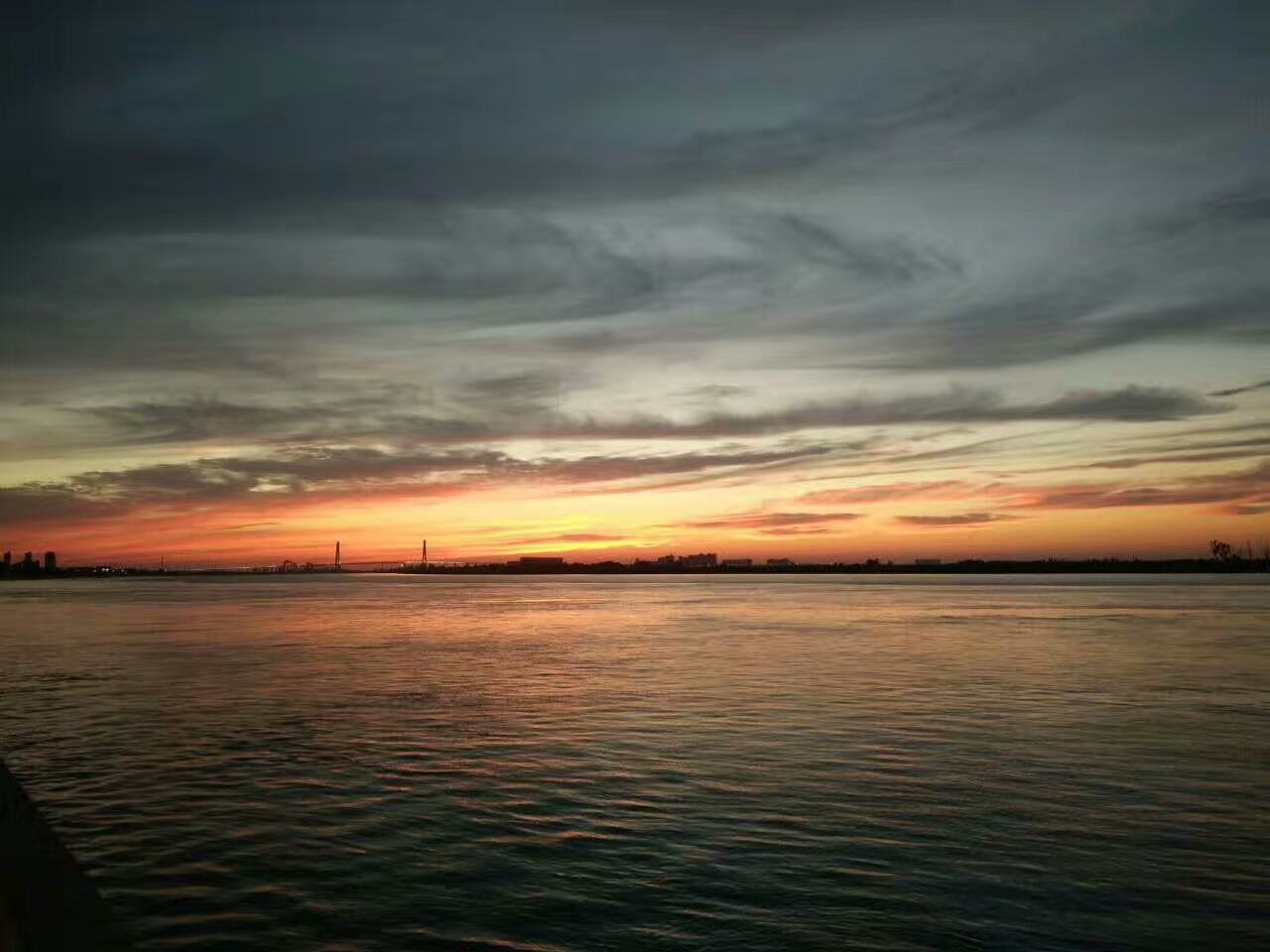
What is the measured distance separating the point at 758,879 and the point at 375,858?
545cm

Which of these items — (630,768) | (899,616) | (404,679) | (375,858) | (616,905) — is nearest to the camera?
(616,905)

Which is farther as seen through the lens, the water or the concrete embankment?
the water

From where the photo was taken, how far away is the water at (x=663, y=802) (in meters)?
11.7

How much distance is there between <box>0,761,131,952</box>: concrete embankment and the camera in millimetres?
7342

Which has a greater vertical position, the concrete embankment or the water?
the concrete embankment

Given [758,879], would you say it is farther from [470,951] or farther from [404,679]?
[404,679]

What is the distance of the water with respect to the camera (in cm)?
1170

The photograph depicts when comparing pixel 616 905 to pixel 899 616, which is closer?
pixel 616 905

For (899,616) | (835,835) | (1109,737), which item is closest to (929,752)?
(1109,737)

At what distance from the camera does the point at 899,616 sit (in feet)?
268

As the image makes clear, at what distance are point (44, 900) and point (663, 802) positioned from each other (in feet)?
35.5

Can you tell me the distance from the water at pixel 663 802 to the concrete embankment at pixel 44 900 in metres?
1.95

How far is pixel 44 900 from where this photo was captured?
26.9 ft

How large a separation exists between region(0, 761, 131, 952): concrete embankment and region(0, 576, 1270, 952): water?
1.95 m
